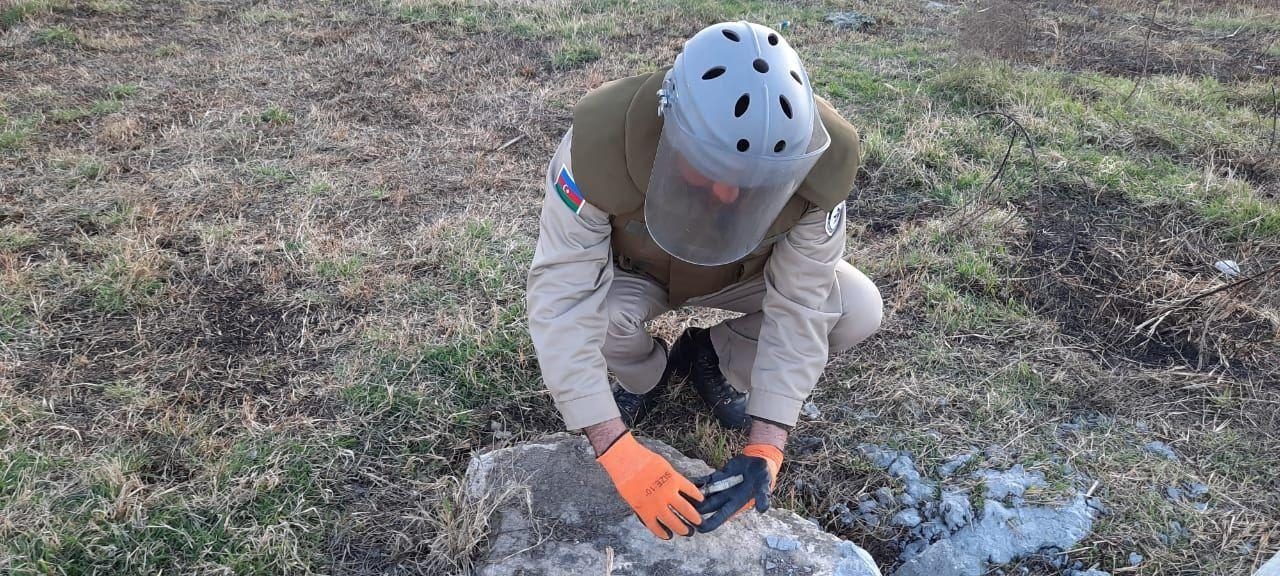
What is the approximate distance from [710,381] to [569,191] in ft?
3.37

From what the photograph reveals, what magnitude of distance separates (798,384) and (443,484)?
1.12 m

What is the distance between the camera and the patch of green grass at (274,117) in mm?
4883

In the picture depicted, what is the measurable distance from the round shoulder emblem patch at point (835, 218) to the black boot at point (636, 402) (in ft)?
2.48

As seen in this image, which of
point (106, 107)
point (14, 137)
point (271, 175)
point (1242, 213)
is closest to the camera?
point (1242, 213)

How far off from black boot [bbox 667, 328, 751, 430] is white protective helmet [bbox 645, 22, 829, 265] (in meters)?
0.96

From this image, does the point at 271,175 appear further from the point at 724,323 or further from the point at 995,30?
the point at 995,30

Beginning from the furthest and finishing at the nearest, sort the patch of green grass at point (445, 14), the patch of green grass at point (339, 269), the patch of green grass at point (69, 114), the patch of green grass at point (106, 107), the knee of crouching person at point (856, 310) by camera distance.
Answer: the patch of green grass at point (445, 14) < the patch of green grass at point (106, 107) < the patch of green grass at point (69, 114) < the patch of green grass at point (339, 269) < the knee of crouching person at point (856, 310)

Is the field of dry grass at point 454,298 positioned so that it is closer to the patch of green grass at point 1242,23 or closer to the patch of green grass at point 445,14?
the patch of green grass at point 445,14

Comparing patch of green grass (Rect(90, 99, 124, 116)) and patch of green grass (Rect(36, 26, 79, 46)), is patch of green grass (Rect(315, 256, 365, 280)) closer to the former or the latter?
patch of green grass (Rect(90, 99, 124, 116))

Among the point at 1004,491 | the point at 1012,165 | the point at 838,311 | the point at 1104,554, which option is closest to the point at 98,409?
the point at 838,311

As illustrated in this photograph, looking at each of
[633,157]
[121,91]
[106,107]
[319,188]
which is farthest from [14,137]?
[633,157]

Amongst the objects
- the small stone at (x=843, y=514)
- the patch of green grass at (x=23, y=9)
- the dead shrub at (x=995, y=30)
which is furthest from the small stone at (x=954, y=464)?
the patch of green grass at (x=23, y=9)

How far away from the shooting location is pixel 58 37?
6.14m

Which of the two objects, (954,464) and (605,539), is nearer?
(605,539)
